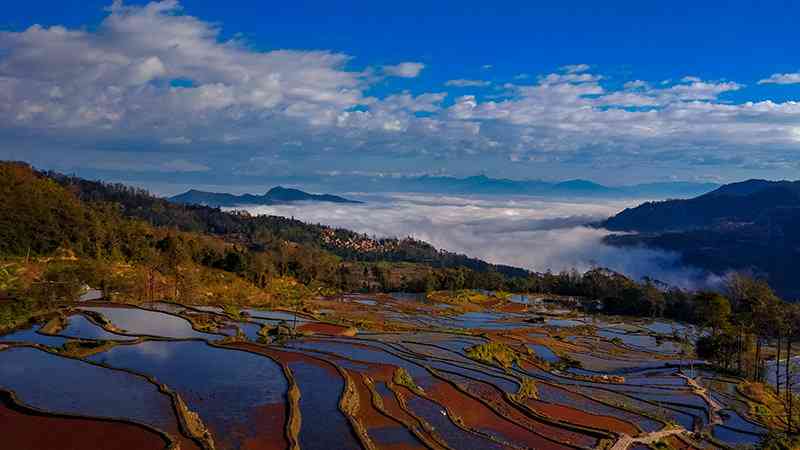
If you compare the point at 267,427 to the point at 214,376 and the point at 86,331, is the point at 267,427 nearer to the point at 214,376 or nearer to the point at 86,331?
the point at 214,376

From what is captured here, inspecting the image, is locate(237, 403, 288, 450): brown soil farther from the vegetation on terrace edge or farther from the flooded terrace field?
the vegetation on terrace edge

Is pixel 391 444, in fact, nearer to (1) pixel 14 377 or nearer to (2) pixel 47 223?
(1) pixel 14 377

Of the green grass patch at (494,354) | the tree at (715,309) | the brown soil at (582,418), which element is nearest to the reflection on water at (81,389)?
the brown soil at (582,418)

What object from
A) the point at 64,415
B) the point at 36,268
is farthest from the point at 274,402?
the point at 36,268

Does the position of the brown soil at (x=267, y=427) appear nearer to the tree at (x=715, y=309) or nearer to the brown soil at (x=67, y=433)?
the brown soil at (x=67, y=433)

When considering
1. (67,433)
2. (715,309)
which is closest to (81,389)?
(67,433)
